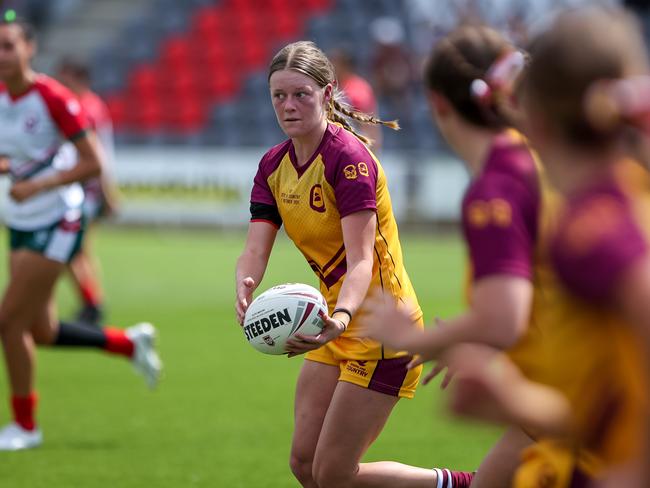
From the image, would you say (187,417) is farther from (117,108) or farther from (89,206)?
(117,108)

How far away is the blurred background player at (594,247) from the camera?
7.27ft

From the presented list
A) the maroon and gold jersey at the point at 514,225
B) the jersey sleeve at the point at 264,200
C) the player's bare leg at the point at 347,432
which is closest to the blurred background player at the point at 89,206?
the jersey sleeve at the point at 264,200

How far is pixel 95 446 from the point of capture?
269 inches

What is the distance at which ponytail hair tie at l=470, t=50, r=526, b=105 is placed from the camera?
3.15 m

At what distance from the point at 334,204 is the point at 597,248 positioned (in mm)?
2407

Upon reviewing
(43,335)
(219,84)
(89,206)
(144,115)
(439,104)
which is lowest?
(144,115)

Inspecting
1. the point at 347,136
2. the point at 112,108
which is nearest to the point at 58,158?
the point at 347,136

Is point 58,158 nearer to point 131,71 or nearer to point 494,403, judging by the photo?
point 494,403

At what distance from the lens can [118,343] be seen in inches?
311

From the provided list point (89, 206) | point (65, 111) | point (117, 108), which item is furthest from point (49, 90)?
point (117, 108)

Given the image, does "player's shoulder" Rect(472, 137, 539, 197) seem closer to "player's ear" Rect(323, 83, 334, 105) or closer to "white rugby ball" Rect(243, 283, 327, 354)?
"white rugby ball" Rect(243, 283, 327, 354)

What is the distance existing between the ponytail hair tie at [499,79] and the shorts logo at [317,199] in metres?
1.41

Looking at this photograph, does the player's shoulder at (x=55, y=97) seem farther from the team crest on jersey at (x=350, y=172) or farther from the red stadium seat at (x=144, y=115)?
the red stadium seat at (x=144, y=115)

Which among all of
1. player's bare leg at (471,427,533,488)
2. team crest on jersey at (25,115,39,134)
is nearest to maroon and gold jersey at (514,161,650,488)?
player's bare leg at (471,427,533,488)
